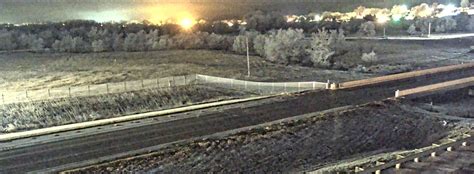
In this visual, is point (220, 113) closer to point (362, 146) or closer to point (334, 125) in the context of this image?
point (334, 125)

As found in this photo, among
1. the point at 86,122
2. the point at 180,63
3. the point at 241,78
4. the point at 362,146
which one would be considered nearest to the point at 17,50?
the point at 180,63

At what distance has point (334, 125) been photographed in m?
29.0

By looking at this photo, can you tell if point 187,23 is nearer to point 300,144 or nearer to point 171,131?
point 171,131

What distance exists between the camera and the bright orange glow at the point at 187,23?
9250 centimetres

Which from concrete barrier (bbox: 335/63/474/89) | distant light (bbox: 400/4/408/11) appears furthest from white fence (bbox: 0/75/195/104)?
distant light (bbox: 400/4/408/11)

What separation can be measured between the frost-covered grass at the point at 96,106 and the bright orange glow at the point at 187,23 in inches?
2050

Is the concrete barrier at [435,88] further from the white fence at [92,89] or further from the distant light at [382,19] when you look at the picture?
the distant light at [382,19]

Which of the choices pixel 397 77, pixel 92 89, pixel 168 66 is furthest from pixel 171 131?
pixel 168 66

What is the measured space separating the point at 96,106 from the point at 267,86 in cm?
1411

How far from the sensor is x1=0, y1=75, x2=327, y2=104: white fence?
1485 inches

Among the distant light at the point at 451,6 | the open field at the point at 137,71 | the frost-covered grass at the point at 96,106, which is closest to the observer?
the frost-covered grass at the point at 96,106

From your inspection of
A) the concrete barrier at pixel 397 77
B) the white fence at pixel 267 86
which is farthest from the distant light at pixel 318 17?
the white fence at pixel 267 86

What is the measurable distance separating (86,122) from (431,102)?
2316 centimetres

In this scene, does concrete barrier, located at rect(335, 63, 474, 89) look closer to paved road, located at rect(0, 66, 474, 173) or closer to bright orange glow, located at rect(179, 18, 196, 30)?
paved road, located at rect(0, 66, 474, 173)
